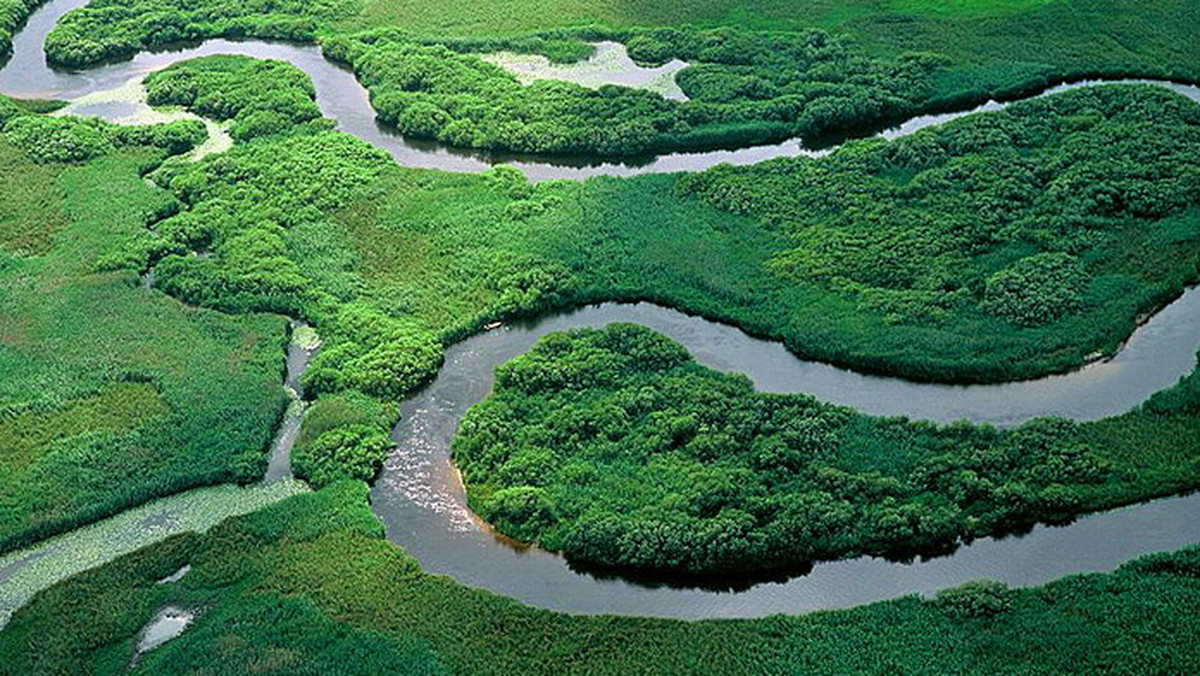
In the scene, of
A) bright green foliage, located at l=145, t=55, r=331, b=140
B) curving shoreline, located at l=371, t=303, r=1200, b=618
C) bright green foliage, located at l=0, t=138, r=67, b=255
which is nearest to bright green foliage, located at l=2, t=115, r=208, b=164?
bright green foliage, located at l=0, t=138, r=67, b=255

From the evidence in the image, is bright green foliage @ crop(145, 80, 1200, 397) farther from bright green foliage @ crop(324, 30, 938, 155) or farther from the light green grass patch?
the light green grass patch

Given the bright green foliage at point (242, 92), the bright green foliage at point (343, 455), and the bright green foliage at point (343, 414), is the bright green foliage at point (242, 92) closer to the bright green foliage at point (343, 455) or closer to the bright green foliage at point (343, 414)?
the bright green foliage at point (343, 414)

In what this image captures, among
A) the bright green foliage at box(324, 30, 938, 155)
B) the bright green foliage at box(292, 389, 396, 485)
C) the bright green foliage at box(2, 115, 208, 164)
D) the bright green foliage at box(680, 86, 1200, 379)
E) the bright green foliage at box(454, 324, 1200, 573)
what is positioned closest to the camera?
the bright green foliage at box(454, 324, 1200, 573)

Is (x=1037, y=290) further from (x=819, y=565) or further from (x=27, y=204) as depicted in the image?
(x=27, y=204)

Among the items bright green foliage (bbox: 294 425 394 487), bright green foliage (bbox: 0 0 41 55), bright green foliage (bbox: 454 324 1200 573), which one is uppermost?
bright green foliage (bbox: 454 324 1200 573)

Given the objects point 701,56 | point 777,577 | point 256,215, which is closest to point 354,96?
point 256,215

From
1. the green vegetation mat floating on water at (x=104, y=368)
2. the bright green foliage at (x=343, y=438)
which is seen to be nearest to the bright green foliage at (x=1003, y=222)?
the bright green foliage at (x=343, y=438)
